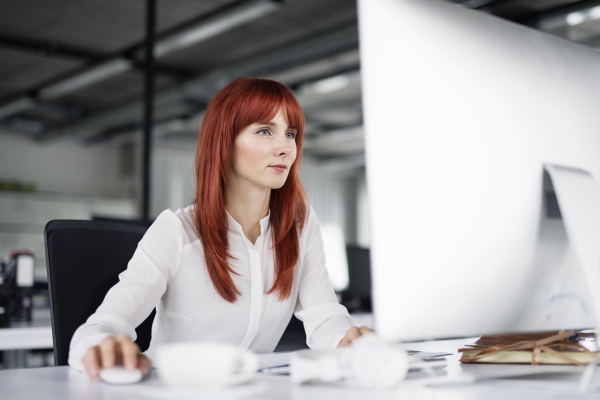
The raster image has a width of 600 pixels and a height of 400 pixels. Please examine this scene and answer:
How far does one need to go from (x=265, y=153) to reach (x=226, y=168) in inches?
→ 4.4

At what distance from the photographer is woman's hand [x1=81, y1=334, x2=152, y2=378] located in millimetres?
853

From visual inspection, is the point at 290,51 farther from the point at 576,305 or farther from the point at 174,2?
the point at 576,305

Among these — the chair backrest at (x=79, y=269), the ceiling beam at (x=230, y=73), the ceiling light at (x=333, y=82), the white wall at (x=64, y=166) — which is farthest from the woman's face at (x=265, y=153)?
the white wall at (x=64, y=166)

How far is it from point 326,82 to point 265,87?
554 centimetres

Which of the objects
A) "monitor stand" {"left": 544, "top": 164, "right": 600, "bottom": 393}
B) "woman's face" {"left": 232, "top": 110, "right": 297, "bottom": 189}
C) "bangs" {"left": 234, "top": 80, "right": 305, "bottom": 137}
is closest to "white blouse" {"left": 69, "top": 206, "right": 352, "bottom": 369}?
"woman's face" {"left": 232, "top": 110, "right": 297, "bottom": 189}

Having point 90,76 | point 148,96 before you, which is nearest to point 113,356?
point 148,96

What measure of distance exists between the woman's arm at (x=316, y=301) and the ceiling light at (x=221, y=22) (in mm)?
3749

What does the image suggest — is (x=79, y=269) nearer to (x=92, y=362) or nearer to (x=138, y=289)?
(x=138, y=289)

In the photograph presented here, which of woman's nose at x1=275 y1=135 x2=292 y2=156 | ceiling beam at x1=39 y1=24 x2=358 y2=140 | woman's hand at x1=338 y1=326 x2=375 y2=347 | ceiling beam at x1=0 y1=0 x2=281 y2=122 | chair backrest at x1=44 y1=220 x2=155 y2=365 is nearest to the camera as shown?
woman's hand at x1=338 y1=326 x2=375 y2=347

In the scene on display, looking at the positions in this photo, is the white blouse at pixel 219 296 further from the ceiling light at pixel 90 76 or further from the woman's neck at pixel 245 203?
the ceiling light at pixel 90 76

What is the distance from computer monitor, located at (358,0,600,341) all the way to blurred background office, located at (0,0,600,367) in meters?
0.98

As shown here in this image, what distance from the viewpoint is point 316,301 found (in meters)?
1.54

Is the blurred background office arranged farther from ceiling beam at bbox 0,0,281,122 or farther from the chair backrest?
the chair backrest

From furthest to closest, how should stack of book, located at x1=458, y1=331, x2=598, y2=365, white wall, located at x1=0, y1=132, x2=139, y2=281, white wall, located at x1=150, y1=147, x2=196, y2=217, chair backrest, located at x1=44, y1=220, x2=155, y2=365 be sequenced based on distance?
1. white wall, located at x1=150, y1=147, x2=196, y2=217
2. white wall, located at x1=0, y1=132, x2=139, y2=281
3. chair backrest, located at x1=44, y1=220, x2=155, y2=365
4. stack of book, located at x1=458, y1=331, x2=598, y2=365
